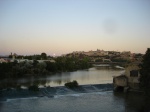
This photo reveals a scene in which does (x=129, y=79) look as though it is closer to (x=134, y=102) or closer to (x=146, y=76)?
(x=134, y=102)

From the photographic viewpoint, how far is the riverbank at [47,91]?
15.9 metres

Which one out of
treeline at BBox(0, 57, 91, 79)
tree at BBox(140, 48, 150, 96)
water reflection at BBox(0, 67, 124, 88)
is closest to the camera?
tree at BBox(140, 48, 150, 96)

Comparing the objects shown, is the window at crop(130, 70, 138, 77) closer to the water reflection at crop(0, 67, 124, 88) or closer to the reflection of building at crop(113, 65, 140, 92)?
the reflection of building at crop(113, 65, 140, 92)

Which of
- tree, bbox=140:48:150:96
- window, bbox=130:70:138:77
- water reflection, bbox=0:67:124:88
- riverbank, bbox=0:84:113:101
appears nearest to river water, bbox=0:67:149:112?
riverbank, bbox=0:84:113:101

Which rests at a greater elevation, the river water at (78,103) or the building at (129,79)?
the building at (129,79)

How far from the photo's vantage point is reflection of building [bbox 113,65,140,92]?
62.4 feet

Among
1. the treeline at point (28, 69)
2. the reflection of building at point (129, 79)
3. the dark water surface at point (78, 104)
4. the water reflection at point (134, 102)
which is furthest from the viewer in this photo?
the treeline at point (28, 69)

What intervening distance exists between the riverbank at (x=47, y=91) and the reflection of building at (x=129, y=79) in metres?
0.93

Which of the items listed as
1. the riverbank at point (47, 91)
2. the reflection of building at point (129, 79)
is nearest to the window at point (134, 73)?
the reflection of building at point (129, 79)

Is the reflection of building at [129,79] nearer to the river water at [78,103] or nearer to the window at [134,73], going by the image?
the window at [134,73]

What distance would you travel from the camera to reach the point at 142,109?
13.9 m

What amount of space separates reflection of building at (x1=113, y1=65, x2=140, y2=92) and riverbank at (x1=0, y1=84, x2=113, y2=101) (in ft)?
3.05

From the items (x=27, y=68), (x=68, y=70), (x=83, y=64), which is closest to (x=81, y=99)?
(x=27, y=68)

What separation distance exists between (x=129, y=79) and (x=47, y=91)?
20.8 ft
